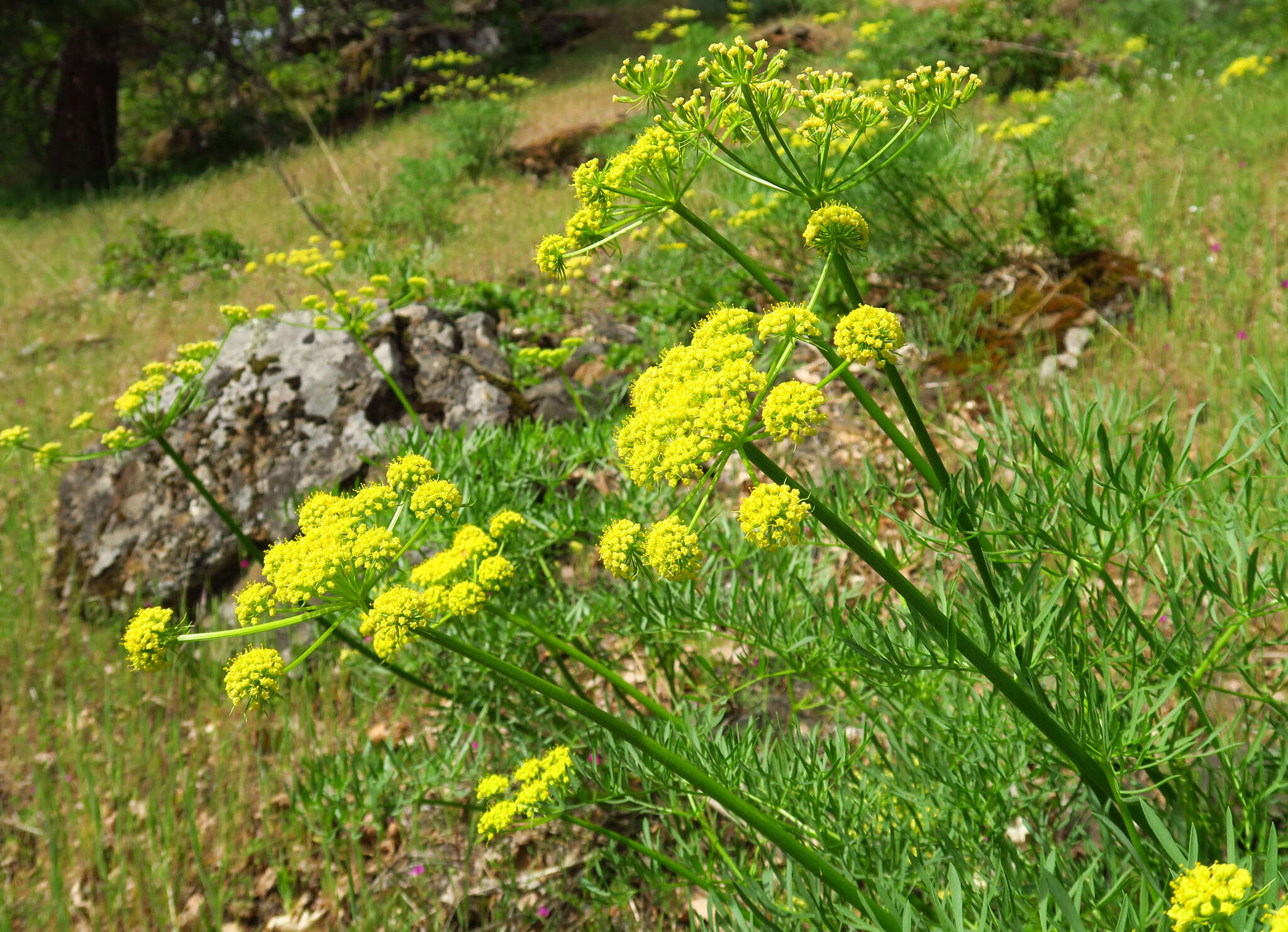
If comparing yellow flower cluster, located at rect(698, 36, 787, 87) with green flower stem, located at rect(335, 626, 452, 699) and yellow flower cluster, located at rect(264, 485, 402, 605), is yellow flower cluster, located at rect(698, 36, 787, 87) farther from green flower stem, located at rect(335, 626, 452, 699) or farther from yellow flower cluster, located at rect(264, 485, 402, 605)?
green flower stem, located at rect(335, 626, 452, 699)

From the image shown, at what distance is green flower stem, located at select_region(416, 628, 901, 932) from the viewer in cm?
122

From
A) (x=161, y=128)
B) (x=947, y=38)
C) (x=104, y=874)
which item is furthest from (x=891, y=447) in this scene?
(x=161, y=128)

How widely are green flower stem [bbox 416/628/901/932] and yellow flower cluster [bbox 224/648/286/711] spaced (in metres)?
0.25

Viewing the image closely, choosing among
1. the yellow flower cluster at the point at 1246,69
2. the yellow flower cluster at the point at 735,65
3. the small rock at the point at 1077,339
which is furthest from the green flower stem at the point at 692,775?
the yellow flower cluster at the point at 1246,69

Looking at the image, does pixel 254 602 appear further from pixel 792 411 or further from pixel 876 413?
pixel 876 413

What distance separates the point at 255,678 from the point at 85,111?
69.3ft

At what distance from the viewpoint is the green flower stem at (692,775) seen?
4.00 ft

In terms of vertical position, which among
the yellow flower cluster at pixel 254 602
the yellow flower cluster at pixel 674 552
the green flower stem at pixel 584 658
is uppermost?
the yellow flower cluster at pixel 674 552

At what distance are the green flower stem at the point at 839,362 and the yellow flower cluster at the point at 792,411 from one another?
6cm

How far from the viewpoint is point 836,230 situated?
123cm

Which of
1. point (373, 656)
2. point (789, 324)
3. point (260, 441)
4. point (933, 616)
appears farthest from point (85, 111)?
point (933, 616)

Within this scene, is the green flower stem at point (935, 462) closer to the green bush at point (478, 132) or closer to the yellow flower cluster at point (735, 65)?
the yellow flower cluster at point (735, 65)

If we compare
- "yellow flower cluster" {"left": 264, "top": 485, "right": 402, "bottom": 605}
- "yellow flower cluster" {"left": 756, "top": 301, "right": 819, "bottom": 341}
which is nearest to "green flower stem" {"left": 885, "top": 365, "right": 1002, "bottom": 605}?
"yellow flower cluster" {"left": 756, "top": 301, "right": 819, "bottom": 341}

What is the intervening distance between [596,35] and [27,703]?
20.0m
